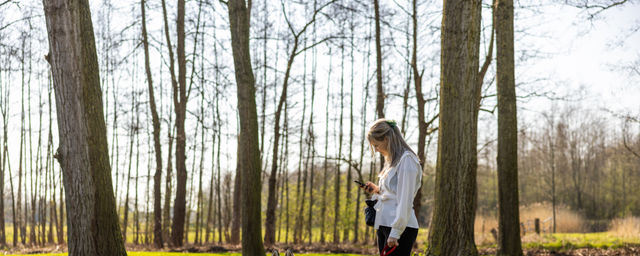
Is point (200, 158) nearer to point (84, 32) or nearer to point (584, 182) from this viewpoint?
point (84, 32)

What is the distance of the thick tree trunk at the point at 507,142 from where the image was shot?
31.8 feet

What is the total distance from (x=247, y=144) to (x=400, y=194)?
19.9 feet

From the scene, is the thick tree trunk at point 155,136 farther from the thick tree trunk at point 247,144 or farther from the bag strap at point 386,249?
the bag strap at point 386,249

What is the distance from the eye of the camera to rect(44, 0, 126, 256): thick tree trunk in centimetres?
718

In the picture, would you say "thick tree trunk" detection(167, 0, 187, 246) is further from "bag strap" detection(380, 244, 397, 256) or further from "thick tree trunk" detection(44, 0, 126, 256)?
"bag strap" detection(380, 244, 397, 256)

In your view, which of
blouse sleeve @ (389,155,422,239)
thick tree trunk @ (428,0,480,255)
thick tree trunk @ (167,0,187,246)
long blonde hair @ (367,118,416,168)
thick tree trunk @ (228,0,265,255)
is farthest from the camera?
thick tree trunk @ (167,0,187,246)

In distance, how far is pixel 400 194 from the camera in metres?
3.60

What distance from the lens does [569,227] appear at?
25.7 meters

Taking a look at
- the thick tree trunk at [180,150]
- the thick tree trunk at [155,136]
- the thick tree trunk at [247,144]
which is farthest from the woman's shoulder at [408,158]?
the thick tree trunk at [155,136]

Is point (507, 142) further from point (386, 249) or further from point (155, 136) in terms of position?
point (155, 136)

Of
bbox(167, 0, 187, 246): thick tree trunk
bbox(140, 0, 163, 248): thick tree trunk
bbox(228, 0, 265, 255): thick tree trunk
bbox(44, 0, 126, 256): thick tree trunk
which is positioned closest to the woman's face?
bbox(44, 0, 126, 256): thick tree trunk

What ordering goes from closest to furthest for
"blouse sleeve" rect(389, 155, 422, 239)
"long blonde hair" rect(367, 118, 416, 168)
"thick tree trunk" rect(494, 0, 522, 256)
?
"blouse sleeve" rect(389, 155, 422, 239) < "long blonde hair" rect(367, 118, 416, 168) < "thick tree trunk" rect(494, 0, 522, 256)

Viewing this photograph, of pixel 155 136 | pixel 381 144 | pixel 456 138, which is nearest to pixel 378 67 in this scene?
pixel 155 136

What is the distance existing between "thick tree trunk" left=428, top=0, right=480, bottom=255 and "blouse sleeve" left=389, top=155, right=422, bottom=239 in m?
3.91
